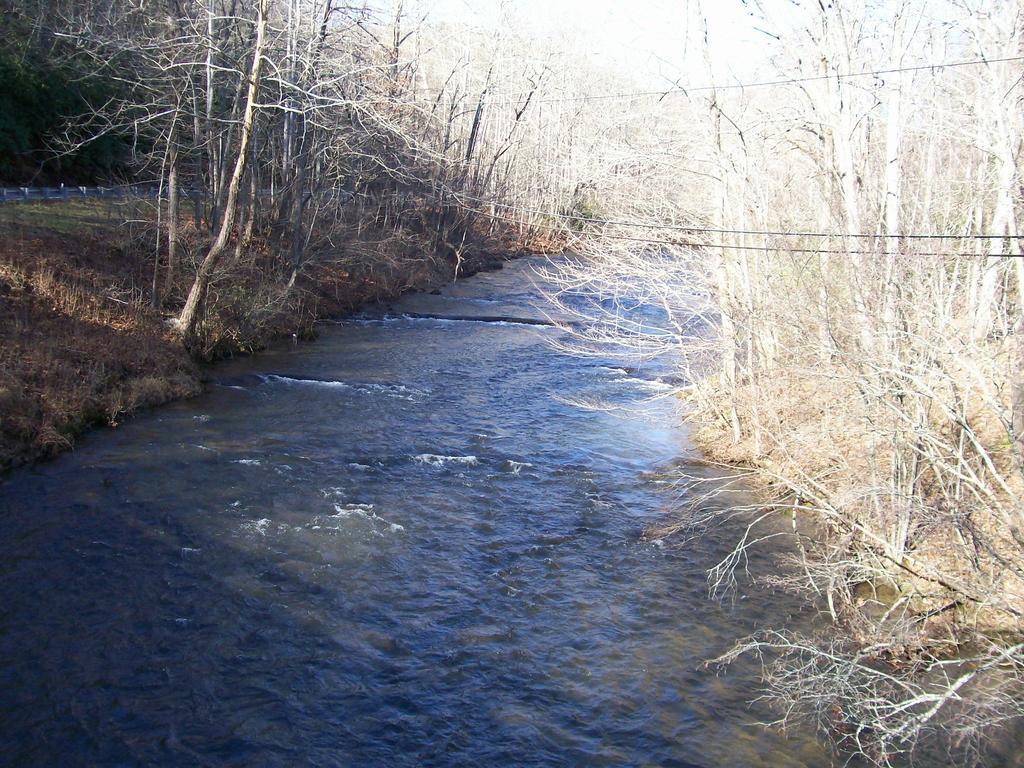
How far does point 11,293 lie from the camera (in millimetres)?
15516

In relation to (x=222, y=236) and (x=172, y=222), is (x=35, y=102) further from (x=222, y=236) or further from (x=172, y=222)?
(x=222, y=236)

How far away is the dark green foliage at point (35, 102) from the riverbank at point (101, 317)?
3808 mm

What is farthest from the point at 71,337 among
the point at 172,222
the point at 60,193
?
the point at 60,193

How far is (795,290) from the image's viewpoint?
1079 cm

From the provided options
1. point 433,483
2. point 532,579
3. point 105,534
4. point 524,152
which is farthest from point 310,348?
point 524,152

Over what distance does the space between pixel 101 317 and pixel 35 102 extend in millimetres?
12889

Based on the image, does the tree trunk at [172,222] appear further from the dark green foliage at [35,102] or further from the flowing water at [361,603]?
the dark green foliage at [35,102]

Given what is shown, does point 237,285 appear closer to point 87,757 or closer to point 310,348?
point 310,348

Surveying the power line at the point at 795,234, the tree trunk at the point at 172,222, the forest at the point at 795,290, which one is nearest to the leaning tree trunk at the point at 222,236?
the forest at the point at 795,290

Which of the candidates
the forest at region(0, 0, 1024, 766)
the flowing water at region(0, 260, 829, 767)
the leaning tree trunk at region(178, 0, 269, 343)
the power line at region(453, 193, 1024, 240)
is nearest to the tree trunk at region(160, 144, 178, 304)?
the forest at region(0, 0, 1024, 766)

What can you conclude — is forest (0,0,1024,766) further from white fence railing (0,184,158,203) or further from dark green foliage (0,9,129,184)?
white fence railing (0,184,158,203)

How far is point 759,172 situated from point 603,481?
5643 mm

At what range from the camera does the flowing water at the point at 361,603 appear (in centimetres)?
706

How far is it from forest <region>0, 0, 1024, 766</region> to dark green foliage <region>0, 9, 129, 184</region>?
5.3 inches
